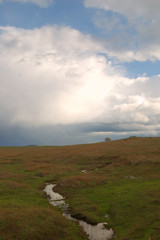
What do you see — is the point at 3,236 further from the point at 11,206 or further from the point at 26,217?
the point at 11,206

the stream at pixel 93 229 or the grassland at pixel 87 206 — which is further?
the stream at pixel 93 229

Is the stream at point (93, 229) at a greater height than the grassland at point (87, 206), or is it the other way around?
the grassland at point (87, 206)

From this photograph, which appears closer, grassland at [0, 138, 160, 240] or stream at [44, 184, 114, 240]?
grassland at [0, 138, 160, 240]

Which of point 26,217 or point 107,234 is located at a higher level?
point 26,217

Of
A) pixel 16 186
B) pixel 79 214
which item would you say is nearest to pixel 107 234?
pixel 79 214

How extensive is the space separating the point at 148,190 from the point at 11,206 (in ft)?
75.0

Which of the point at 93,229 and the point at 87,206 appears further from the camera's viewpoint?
the point at 87,206

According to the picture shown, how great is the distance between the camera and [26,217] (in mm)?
26047

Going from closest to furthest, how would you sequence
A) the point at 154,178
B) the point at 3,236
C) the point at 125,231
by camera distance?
the point at 3,236 → the point at 125,231 → the point at 154,178

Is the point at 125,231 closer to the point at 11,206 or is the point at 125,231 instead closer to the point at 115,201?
the point at 115,201

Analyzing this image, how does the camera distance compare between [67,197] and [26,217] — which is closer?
[26,217]

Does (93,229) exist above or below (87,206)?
below

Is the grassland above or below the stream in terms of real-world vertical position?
above

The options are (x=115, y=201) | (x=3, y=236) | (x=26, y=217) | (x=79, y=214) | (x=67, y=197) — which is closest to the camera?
(x=3, y=236)
